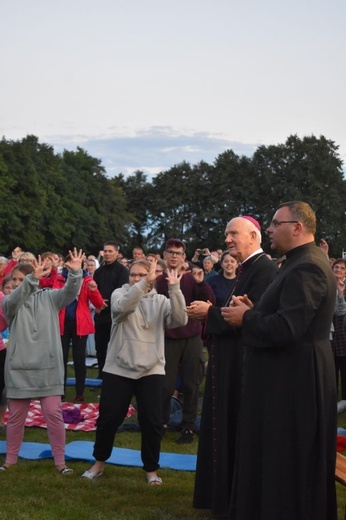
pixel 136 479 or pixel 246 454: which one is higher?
pixel 246 454

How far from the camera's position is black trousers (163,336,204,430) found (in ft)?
27.6

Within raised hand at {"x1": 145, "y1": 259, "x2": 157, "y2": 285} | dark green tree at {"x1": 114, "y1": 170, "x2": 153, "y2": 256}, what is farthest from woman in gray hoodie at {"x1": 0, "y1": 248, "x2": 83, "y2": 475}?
dark green tree at {"x1": 114, "y1": 170, "x2": 153, "y2": 256}

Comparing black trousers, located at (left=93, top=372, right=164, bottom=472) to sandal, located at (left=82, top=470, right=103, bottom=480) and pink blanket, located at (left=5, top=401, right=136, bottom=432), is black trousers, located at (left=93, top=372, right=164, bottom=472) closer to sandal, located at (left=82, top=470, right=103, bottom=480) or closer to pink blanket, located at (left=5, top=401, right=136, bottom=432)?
sandal, located at (left=82, top=470, right=103, bottom=480)

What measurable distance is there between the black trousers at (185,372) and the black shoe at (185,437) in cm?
7

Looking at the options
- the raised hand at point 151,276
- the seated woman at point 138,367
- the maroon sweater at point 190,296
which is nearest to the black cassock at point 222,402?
the seated woman at point 138,367

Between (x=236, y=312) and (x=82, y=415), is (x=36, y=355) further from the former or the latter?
(x=82, y=415)

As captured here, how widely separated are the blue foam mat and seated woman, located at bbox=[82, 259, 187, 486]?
576 millimetres

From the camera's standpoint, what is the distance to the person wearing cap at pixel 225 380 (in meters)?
5.42

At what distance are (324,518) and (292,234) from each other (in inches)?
70.9

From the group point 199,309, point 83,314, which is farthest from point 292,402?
point 83,314

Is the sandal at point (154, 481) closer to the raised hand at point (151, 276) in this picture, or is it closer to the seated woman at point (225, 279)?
the raised hand at point (151, 276)

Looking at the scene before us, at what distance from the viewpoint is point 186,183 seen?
69.4 metres

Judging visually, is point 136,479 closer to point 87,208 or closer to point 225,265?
point 225,265

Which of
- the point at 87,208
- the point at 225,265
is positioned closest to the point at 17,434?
the point at 225,265
